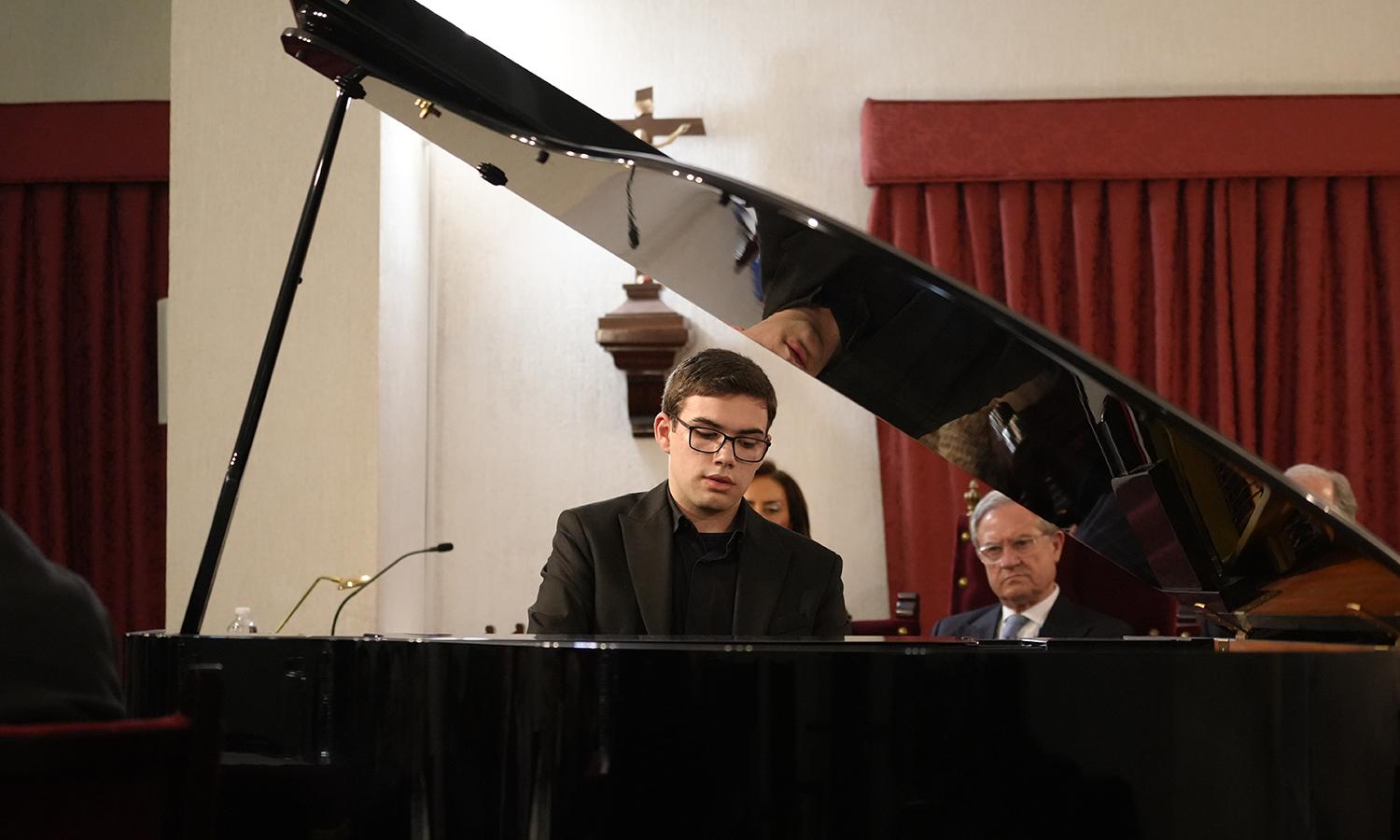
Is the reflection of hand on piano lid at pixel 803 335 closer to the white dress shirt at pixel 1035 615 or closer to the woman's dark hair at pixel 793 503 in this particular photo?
the white dress shirt at pixel 1035 615

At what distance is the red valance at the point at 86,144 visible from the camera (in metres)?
4.84

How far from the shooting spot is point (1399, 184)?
178 inches

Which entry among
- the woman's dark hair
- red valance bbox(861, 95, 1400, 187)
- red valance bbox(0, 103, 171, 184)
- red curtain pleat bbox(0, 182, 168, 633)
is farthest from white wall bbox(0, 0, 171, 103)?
the woman's dark hair

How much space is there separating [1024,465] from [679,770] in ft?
2.31

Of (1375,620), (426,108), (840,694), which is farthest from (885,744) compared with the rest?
(426,108)

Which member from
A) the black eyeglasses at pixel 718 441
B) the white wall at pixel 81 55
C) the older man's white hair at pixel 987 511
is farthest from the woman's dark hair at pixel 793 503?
the white wall at pixel 81 55

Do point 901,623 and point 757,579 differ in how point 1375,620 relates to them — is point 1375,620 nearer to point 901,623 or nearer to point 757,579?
point 757,579

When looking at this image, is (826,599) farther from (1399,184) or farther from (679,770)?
(1399,184)

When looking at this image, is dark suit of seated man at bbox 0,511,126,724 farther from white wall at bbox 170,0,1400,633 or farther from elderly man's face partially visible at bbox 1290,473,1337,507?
white wall at bbox 170,0,1400,633

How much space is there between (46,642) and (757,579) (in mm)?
1300

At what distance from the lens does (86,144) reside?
4844mm

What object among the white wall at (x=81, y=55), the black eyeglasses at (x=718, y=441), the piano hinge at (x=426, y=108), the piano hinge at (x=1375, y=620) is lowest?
the piano hinge at (x=1375, y=620)

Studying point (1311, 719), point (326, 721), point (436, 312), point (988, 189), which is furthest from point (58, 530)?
point (1311, 719)

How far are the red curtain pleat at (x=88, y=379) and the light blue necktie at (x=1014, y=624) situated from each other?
293 cm
